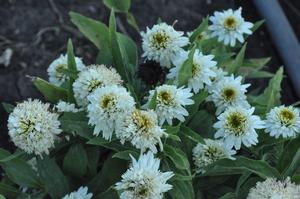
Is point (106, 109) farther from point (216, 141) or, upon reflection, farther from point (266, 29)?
point (266, 29)

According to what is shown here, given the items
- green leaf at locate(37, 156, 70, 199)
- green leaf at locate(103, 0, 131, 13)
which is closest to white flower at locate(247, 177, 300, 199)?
green leaf at locate(37, 156, 70, 199)

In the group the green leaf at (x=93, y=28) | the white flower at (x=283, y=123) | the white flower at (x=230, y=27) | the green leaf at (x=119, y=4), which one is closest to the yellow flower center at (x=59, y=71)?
the green leaf at (x=93, y=28)

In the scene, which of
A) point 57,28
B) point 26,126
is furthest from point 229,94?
point 57,28

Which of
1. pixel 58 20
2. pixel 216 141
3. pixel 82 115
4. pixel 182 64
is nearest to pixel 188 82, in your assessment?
pixel 182 64

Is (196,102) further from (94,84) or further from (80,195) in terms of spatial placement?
(80,195)

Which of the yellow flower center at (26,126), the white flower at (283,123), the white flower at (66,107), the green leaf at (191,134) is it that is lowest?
the white flower at (283,123)

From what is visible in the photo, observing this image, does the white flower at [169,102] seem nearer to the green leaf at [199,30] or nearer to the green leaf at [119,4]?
the green leaf at [199,30]
